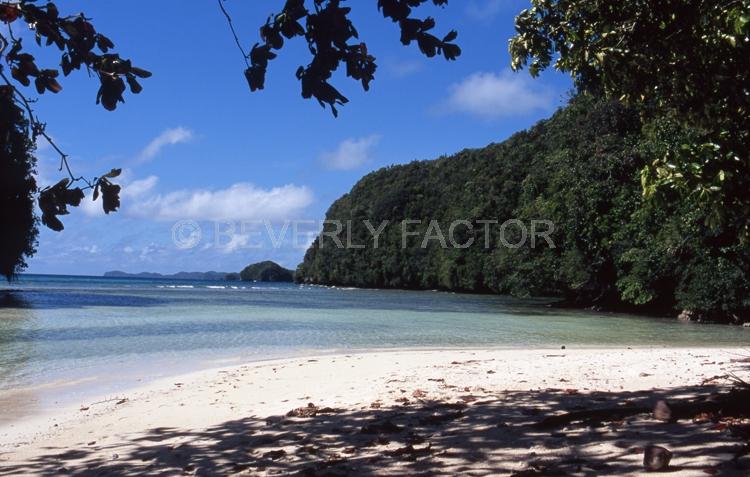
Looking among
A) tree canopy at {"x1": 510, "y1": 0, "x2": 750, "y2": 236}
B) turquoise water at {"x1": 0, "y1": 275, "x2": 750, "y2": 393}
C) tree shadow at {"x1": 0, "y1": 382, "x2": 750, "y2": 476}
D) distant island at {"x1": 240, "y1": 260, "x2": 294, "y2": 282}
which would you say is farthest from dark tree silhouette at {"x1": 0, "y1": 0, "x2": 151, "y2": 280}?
distant island at {"x1": 240, "y1": 260, "x2": 294, "y2": 282}

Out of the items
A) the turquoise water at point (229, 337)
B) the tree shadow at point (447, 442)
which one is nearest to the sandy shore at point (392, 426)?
the tree shadow at point (447, 442)

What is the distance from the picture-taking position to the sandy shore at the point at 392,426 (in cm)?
379

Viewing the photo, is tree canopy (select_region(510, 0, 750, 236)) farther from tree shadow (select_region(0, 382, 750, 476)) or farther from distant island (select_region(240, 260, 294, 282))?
distant island (select_region(240, 260, 294, 282))

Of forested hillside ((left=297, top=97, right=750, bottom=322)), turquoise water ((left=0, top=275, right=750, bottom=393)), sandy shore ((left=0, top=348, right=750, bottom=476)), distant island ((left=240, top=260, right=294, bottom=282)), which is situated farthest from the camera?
distant island ((left=240, top=260, right=294, bottom=282))

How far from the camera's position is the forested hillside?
70.0 feet

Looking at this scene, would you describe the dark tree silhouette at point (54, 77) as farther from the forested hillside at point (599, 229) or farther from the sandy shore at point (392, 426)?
the forested hillside at point (599, 229)

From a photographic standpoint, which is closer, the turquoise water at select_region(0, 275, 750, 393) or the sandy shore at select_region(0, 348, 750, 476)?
the sandy shore at select_region(0, 348, 750, 476)

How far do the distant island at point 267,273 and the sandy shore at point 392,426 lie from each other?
135962mm

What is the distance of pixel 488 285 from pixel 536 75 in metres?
50.1

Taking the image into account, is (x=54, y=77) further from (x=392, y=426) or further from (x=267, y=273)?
(x=267, y=273)

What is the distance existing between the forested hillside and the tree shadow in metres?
1.79

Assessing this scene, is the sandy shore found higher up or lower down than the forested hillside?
lower down

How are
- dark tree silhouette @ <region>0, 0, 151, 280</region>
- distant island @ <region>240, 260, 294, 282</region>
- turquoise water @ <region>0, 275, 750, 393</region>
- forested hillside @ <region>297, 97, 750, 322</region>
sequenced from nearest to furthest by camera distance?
1. dark tree silhouette @ <region>0, 0, 151, 280</region>
2. turquoise water @ <region>0, 275, 750, 393</region>
3. forested hillside @ <region>297, 97, 750, 322</region>
4. distant island @ <region>240, 260, 294, 282</region>

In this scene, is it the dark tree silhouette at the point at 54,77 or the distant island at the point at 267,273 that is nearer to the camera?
the dark tree silhouette at the point at 54,77
